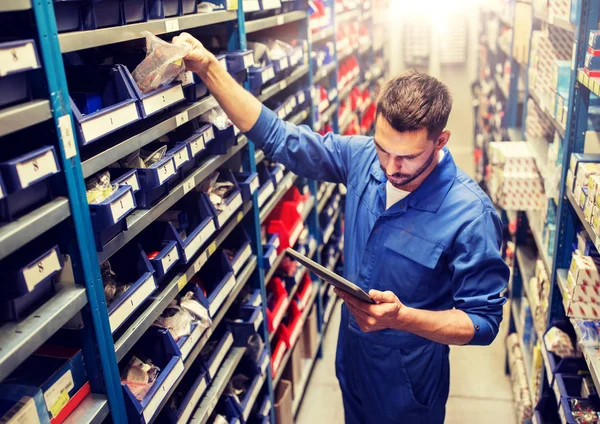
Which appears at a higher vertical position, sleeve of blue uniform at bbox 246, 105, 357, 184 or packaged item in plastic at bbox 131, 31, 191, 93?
packaged item in plastic at bbox 131, 31, 191, 93

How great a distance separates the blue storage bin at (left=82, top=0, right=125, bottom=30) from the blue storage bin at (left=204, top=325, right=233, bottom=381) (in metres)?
1.27

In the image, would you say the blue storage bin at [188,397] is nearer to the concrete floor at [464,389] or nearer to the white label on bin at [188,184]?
the white label on bin at [188,184]

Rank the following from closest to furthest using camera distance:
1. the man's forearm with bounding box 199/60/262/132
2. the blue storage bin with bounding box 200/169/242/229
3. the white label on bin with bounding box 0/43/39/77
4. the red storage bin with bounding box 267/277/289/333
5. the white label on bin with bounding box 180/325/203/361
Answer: the white label on bin with bounding box 0/43/39/77 → the white label on bin with bounding box 180/325/203/361 → the man's forearm with bounding box 199/60/262/132 → the blue storage bin with bounding box 200/169/242/229 → the red storage bin with bounding box 267/277/289/333

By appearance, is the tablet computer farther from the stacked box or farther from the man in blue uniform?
the stacked box

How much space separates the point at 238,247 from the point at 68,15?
1.53 meters

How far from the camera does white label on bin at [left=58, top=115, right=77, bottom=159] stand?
131 cm

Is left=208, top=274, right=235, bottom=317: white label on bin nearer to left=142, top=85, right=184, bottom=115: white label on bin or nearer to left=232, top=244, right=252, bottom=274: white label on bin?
left=232, top=244, right=252, bottom=274: white label on bin

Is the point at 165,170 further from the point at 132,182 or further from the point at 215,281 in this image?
the point at 215,281

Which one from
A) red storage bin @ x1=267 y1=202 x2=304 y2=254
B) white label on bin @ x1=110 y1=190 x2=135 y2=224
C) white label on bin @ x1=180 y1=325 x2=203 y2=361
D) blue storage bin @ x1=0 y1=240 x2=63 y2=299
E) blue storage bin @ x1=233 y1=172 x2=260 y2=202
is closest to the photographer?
blue storage bin @ x1=0 y1=240 x2=63 y2=299

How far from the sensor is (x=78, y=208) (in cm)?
138

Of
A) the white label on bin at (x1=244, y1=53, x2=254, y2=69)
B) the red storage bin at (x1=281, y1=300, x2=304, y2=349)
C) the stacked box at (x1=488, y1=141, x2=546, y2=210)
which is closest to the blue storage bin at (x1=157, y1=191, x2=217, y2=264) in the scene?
the white label on bin at (x1=244, y1=53, x2=254, y2=69)

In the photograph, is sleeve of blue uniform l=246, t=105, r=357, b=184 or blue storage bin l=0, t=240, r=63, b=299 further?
sleeve of blue uniform l=246, t=105, r=357, b=184

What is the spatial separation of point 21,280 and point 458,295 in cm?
135

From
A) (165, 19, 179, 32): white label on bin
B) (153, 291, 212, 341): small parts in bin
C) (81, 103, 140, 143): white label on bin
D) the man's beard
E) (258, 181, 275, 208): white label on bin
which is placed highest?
(165, 19, 179, 32): white label on bin
